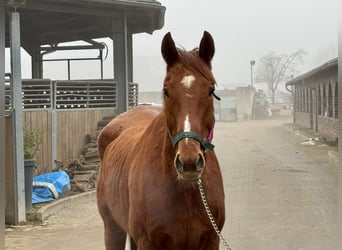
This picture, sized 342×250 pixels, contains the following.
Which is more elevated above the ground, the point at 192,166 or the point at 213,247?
the point at 192,166

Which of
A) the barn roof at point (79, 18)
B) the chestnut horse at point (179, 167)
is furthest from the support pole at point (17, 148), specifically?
the chestnut horse at point (179, 167)

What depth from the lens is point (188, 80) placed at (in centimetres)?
220

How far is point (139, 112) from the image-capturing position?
391cm

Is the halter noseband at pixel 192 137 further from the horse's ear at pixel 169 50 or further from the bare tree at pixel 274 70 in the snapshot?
the bare tree at pixel 274 70

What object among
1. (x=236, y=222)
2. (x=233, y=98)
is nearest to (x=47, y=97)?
(x=236, y=222)

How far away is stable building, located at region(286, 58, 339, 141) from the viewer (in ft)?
48.2

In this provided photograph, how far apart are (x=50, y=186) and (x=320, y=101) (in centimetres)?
1301

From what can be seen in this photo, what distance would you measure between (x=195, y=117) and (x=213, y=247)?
24.9 inches

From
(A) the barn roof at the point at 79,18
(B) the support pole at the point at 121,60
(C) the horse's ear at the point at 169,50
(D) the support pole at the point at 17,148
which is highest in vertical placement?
(A) the barn roof at the point at 79,18

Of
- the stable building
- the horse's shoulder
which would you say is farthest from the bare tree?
the horse's shoulder

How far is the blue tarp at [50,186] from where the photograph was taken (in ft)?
23.0

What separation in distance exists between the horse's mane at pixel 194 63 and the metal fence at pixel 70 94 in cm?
655

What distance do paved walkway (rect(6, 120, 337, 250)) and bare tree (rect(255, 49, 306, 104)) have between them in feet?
40.7

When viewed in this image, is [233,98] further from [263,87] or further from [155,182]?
[155,182]
